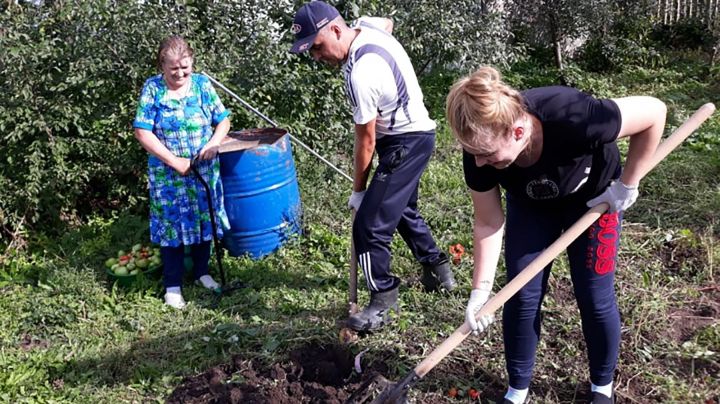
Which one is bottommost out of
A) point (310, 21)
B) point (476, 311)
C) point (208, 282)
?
point (208, 282)

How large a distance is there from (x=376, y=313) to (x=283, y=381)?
656mm

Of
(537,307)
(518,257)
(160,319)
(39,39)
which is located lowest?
(160,319)

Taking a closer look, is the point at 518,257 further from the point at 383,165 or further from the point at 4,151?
the point at 4,151

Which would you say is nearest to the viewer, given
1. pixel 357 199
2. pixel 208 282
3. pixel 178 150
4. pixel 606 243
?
pixel 606 243

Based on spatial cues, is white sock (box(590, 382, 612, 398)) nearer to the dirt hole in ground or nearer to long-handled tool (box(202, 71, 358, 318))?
the dirt hole in ground

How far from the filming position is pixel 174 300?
13.8 feet

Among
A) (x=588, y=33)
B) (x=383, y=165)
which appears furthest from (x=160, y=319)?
(x=588, y=33)

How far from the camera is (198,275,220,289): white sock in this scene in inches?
173

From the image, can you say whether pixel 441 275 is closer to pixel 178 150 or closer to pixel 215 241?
pixel 215 241

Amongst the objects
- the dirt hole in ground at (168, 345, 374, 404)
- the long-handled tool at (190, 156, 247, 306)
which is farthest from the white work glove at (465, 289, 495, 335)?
the long-handled tool at (190, 156, 247, 306)

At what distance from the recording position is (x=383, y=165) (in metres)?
3.38

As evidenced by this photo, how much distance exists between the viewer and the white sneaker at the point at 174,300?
4176 millimetres

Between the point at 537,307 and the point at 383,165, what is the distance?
3.78 feet

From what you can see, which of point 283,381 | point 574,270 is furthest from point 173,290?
point 574,270
